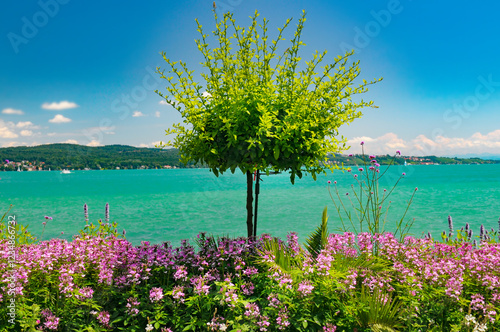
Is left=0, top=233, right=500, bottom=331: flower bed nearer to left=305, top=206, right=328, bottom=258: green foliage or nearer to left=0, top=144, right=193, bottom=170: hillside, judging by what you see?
left=305, top=206, right=328, bottom=258: green foliage

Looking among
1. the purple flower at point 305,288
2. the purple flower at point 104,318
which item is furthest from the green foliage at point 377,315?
the purple flower at point 104,318

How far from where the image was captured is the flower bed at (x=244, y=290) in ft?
10.8

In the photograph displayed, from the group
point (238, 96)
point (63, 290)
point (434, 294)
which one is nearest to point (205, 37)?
point (238, 96)

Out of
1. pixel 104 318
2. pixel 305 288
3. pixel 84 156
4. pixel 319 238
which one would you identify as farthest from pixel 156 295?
pixel 84 156

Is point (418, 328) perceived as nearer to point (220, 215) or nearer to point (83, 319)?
point (83, 319)

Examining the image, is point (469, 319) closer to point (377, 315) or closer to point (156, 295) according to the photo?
point (377, 315)

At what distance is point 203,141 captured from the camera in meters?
4.72

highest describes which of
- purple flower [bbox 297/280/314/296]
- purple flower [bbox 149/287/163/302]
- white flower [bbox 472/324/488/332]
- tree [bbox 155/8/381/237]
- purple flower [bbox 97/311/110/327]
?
tree [bbox 155/8/381/237]

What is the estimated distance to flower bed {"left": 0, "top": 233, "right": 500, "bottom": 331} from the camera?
3.30 metres

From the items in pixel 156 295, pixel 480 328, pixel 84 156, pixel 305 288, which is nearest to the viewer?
pixel 480 328

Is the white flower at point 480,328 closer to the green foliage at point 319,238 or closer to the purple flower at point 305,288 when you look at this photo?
the purple flower at point 305,288

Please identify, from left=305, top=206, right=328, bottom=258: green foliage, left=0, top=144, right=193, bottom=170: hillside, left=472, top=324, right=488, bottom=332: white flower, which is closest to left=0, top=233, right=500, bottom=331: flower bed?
left=472, top=324, right=488, bottom=332: white flower

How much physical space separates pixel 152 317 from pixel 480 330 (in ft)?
11.0

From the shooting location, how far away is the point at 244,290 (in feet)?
11.7
